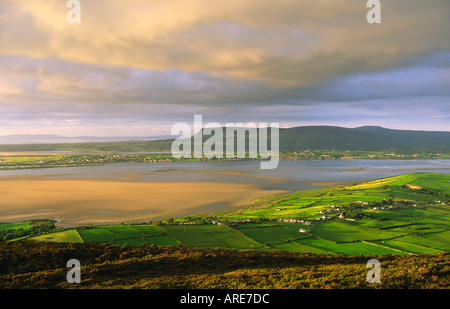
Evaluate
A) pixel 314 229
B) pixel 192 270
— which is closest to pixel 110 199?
pixel 314 229

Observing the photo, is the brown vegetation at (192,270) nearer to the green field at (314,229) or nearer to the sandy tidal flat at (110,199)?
the green field at (314,229)

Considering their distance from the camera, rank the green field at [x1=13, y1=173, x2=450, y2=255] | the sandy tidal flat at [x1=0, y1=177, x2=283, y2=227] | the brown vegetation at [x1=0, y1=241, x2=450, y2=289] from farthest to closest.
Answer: the sandy tidal flat at [x1=0, y1=177, x2=283, y2=227], the green field at [x1=13, y1=173, x2=450, y2=255], the brown vegetation at [x1=0, y1=241, x2=450, y2=289]

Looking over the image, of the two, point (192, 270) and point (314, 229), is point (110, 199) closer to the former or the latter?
point (314, 229)

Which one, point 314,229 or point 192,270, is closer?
point 192,270

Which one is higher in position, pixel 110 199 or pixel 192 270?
pixel 192 270

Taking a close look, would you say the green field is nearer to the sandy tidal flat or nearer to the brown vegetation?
the sandy tidal flat

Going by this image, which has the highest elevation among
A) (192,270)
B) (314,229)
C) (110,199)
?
(192,270)

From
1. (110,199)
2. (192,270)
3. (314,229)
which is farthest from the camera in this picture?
(110,199)

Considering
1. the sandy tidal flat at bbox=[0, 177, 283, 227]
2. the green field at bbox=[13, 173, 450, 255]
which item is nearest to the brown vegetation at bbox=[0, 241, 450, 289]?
the green field at bbox=[13, 173, 450, 255]
